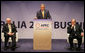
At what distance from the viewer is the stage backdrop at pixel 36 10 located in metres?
9.45

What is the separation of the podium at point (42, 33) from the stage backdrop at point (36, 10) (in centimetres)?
333

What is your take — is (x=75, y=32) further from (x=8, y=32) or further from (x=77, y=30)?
(x=8, y=32)

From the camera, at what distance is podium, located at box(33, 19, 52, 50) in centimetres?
613

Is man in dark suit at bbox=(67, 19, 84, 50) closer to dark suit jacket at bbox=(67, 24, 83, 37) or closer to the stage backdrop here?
dark suit jacket at bbox=(67, 24, 83, 37)

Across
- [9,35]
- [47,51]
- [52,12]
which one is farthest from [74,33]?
[52,12]

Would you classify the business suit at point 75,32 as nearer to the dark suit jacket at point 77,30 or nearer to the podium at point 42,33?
the dark suit jacket at point 77,30

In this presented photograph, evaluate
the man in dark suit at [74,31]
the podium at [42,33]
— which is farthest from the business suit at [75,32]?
the podium at [42,33]

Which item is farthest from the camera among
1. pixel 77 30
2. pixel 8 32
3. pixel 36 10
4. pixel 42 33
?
pixel 36 10

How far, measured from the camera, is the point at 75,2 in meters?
9.45

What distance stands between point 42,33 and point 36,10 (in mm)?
3450

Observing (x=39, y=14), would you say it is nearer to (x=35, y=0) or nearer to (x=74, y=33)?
(x=74, y=33)

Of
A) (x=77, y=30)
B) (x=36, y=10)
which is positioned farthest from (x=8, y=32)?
(x=36, y=10)

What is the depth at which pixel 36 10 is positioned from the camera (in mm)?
9477

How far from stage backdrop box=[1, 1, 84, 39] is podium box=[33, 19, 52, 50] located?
10.9ft
